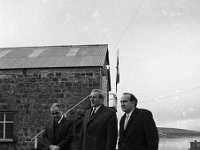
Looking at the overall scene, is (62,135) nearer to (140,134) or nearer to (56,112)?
(56,112)

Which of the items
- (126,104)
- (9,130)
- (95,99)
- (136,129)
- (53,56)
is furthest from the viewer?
(53,56)

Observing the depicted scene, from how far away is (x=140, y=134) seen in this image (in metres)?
4.32

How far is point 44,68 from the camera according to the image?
11.5 metres

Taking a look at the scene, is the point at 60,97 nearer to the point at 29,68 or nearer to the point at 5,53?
the point at 29,68

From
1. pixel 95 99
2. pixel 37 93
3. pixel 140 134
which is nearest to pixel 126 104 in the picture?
pixel 140 134

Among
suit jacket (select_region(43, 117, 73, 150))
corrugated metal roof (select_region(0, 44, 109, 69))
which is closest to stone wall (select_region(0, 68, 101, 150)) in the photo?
corrugated metal roof (select_region(0, 44, 109, 69))

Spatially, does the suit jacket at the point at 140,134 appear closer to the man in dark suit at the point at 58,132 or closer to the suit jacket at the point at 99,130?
the suit jacket at the point at 99,130

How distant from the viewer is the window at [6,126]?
11153 millimetres

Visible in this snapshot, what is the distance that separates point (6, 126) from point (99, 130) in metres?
7.25

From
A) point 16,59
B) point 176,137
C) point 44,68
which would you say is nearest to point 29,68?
point 44,68

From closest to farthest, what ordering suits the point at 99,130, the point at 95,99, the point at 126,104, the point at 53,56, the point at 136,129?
the point at 136,129 → the point at 126,104 → the point at 99,130 → the point at 95,99 → the point at 53,56

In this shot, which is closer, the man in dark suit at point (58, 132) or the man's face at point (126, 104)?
the man's face at point (126, 104)

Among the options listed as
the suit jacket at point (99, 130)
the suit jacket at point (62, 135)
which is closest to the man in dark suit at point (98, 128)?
the suit jacket at point (99, 130)

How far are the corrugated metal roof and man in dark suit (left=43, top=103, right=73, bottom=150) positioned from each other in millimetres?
5153
